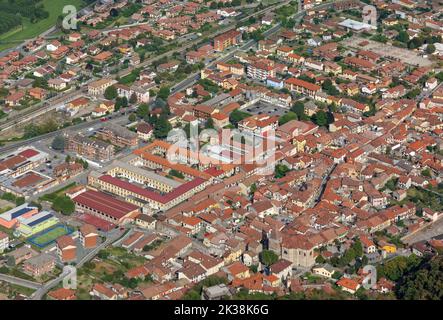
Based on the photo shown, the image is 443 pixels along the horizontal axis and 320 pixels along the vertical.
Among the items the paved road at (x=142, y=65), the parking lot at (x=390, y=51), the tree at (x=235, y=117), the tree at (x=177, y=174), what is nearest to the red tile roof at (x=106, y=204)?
the tree at (x=177, y=174)

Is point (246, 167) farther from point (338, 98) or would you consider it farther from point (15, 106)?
point (15, 106)

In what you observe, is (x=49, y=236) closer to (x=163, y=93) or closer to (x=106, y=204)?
(x=106, y=204)

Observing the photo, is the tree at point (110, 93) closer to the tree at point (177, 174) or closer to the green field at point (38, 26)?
the tree at point (177, 174)

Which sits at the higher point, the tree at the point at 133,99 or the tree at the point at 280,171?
the tree at the point at 280,171

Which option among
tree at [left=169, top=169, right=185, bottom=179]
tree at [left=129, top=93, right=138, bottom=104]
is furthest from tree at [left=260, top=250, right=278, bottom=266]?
tree at [left=129, top=93, right=138, bottom=104]

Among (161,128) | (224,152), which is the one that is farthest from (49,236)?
(161,128)
